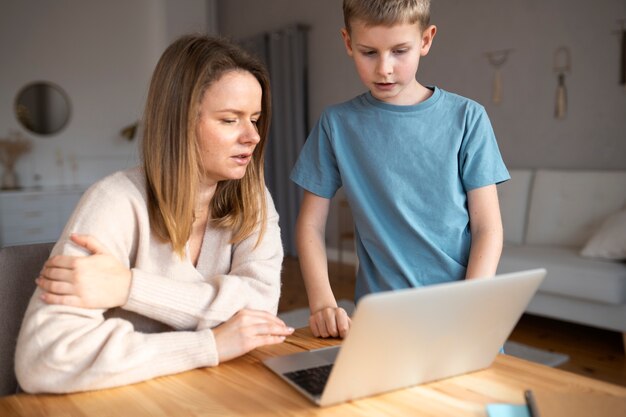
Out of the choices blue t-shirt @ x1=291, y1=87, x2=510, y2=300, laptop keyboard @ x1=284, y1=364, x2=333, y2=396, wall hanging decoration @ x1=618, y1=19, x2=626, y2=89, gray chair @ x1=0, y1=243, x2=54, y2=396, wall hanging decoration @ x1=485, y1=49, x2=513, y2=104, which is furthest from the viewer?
wall hanging decoration @ x1=485, y1=49, x2=513, y2=104

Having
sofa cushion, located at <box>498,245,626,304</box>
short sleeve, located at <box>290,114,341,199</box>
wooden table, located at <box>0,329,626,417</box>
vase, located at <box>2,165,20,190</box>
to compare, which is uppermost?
short sleeve, located at <box>290,114,341,199</box>

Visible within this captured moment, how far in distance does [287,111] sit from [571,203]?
3.19 m

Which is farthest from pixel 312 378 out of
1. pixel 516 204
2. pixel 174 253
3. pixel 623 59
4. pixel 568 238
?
pixel 623 59

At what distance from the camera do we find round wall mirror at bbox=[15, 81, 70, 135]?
622cm

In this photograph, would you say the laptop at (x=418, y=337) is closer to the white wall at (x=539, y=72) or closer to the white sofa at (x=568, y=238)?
the white sofa at (x=568, y=238)

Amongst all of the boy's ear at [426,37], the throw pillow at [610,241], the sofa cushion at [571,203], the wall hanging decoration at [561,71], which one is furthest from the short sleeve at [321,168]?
the wall hanging decoration at [561,71]

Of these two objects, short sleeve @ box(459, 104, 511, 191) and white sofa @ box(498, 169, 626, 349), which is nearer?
short sleeve @ box(459, 104, 511, 191)

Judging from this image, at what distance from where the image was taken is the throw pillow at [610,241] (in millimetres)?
3307

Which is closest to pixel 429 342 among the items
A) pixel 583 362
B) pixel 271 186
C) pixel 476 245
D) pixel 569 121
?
pixel 476 245

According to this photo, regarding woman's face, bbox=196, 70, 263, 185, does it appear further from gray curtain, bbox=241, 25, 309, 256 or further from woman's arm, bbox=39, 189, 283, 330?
gray curtain, bbox=241, 25, 309, 256

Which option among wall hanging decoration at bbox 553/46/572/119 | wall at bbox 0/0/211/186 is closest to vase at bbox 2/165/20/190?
wall at bbox 0/0/211/186

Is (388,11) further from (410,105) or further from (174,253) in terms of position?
(174,253)

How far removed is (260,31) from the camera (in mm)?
6855

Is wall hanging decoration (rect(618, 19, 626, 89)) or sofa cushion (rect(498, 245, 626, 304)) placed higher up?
wall hanging decoration (rect(618, 19, 626, 89))
